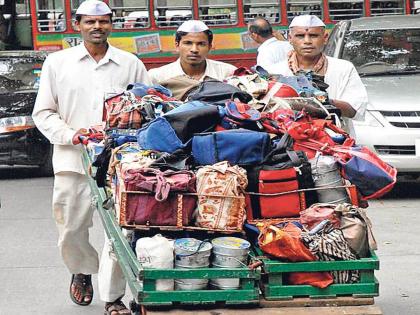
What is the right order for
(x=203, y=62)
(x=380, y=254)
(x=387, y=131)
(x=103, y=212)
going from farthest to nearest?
(x=387, y=131) → (x=380, y=254) → (x=203, y=62) → (x=103, y=212)

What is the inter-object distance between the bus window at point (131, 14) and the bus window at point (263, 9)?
5.98 feet

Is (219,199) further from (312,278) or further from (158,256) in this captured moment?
(312,278)

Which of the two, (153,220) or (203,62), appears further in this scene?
(203,62)

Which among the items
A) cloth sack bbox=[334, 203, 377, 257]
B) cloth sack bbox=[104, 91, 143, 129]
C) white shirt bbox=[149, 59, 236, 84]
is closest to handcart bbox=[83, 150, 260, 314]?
cloth sack bbox=[334, 203, 377, 257]

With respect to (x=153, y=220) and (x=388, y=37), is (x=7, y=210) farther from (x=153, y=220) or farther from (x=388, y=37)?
(x=153, y=220)

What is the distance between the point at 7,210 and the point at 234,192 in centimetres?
748

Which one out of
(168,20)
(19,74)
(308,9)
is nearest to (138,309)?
(19,74)

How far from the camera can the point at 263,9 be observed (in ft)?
65.5

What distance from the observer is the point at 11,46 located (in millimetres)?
24391

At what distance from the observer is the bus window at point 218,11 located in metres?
19.6

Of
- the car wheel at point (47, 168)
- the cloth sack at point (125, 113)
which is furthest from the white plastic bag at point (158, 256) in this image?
the car wheel at point (47, 168)

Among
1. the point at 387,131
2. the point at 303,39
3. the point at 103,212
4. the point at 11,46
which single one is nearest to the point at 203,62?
the point at 303,39

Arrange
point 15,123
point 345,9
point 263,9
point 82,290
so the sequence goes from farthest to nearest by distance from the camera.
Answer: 1. point 345,9
2. point 263,9
3. point 15,123
4. point 82,290

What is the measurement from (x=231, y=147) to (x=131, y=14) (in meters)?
14.8
